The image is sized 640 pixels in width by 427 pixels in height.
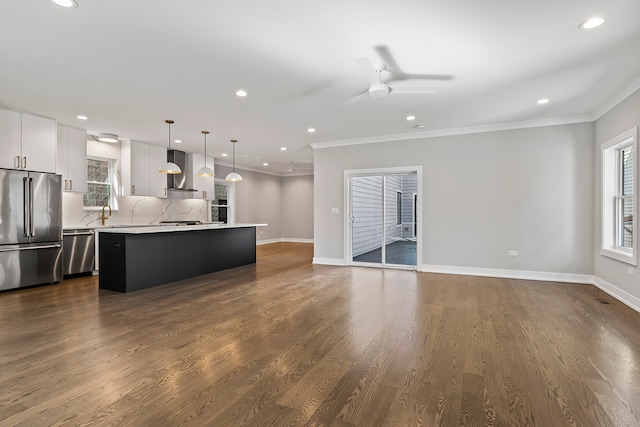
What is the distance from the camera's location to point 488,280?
5.46 metres

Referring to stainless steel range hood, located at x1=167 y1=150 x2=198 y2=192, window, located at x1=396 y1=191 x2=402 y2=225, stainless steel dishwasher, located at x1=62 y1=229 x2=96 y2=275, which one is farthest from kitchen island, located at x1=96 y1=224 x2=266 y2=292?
window, located at x1=396 y1=191 x2=402 y2=225

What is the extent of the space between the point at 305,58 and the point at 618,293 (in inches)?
200

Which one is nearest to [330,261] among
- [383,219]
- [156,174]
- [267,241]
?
[383,219]

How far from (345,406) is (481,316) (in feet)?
7.73

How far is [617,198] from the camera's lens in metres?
4.70

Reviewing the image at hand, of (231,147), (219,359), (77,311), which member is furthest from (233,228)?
(219,359)

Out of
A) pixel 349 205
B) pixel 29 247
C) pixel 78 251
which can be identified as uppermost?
pixel 349 205

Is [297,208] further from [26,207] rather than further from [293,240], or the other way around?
[26,207]

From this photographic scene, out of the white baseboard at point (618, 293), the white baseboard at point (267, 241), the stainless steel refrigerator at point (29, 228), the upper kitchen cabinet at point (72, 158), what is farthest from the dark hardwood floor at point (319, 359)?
the white baseboard at point (267, 241)

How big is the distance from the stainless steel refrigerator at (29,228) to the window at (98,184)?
49.7 inches

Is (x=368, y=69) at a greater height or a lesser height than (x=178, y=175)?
greater

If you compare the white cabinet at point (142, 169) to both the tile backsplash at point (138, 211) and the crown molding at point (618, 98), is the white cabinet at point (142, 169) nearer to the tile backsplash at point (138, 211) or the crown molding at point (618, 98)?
the tile backsplash at point (138, 211)

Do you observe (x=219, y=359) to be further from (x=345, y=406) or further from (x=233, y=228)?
(x=233, y=228)

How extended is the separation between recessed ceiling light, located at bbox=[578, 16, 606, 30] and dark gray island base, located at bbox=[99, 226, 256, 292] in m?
5.57
